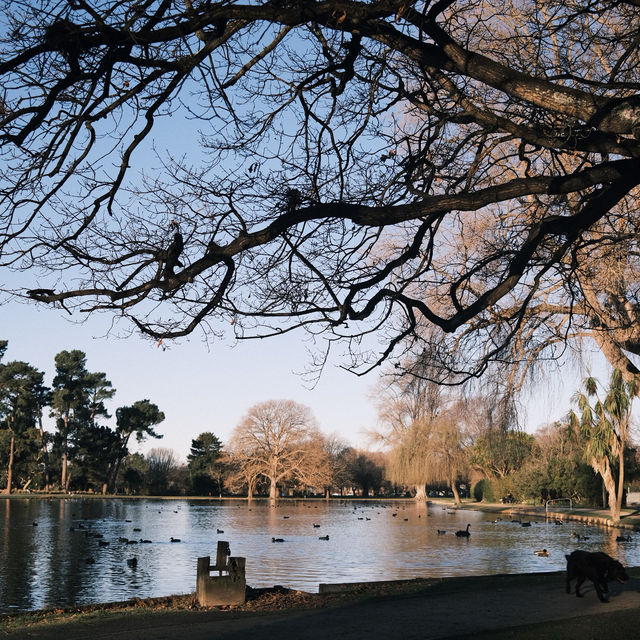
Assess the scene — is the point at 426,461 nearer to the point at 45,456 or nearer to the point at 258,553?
the point at 258,553

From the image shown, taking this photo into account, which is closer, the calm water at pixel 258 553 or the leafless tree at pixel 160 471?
the calm water at pixel 258 553

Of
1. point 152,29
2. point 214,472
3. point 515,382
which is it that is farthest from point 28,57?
point 214,472

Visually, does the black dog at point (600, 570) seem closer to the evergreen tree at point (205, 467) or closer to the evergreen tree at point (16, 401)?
the evergreen tree at point (16, 401)

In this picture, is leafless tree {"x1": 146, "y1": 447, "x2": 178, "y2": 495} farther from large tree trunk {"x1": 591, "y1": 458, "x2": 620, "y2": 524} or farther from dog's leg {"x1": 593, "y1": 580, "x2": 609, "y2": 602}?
dog's leg {"x1": 593, "y1": 580, "x2": 609, "y2": 602}

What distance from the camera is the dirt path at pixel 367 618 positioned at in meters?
8.27

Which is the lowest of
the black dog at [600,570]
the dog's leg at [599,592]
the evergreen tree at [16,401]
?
the dog's leg at [599,592]

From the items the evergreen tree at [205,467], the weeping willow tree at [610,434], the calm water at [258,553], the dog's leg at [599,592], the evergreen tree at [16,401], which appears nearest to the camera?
the dog's leg at [599,592]

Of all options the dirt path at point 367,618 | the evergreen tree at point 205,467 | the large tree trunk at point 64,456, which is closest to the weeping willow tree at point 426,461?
the evergreen tree at point 205,467

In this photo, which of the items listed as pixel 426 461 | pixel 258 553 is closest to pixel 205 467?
pixel 426 461

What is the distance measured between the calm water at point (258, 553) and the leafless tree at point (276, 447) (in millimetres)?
37584

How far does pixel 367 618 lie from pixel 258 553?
54.2 ft

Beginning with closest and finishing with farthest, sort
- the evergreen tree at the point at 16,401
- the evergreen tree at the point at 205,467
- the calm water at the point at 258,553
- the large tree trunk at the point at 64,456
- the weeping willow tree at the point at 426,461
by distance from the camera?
the calm water at the point at 258,553, the weeping willow tree at the point at 426,461, the evergreen tree at the point at 16,401, the large tree trunk at the point at 64,456, the evergreen tree at the point at 205,467

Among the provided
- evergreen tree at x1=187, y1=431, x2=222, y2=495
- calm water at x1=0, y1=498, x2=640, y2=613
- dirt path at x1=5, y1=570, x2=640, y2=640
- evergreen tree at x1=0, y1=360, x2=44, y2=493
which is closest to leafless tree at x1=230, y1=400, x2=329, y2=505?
evergreen tree at x1=187, y1=431, x2=222, y2=495

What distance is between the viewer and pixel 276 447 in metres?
78.9
